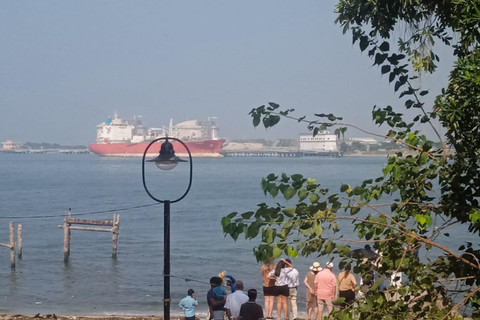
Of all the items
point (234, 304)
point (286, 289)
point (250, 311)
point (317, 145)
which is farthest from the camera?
point (317, 145)

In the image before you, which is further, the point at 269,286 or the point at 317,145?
the point at 317,145

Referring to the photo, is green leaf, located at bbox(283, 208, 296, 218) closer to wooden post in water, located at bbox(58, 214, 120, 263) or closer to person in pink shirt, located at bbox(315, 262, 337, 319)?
person in pink shirt, located at bbox(315, 262, 337, 319)

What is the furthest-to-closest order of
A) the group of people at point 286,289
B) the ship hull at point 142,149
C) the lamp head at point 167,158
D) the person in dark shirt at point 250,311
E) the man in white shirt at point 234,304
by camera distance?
the ship hull at point 142,149, the group of people at point 286,289, the man in white shirt at point 234,304, the person in dark shirt at point 250,311, the lamp head at point 167,158

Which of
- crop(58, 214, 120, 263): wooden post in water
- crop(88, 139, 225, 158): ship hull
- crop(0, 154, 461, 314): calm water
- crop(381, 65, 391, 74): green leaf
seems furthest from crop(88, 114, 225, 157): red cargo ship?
crop(381, 65, 391, 74): green leaf

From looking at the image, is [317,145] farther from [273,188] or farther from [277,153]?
[273,188]

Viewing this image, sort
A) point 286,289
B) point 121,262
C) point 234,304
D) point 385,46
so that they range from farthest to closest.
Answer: point 121,262, point 286,289, point 234,304, point 385,46

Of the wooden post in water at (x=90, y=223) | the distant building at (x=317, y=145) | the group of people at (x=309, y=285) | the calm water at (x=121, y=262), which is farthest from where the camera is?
the distant building at (x=317, y=145)

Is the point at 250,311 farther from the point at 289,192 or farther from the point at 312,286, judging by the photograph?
the point at 289,192

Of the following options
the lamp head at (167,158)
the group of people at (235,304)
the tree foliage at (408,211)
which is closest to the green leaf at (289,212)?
the tree foliage at (408,211)

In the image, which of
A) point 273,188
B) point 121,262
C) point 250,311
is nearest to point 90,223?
point 121,262

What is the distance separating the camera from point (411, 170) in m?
2.69

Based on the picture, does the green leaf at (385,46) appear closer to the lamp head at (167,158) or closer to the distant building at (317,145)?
the lamp head at (167,158)

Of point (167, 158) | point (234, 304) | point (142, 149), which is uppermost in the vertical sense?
point (167, 158)

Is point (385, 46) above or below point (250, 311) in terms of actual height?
above
